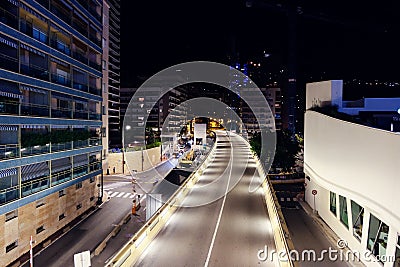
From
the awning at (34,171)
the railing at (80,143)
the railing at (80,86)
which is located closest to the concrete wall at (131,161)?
the railing at (80,143)

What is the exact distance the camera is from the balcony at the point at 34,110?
1385cm

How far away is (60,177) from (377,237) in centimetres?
1414

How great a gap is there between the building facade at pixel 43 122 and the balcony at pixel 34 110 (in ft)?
0.14

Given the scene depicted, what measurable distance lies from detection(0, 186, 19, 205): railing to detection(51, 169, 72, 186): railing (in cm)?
289

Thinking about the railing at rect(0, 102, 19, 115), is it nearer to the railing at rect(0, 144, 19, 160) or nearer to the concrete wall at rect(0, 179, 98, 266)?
the railing at rect(0, 144, 19, 160)

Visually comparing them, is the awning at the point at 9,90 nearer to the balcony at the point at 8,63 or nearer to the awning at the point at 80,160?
the balcony at the point at 8,63

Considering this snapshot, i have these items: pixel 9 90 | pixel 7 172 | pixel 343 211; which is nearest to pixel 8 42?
pixel 9 90

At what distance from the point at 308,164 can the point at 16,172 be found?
17.4m

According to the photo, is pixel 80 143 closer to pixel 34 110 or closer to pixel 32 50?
pixel 34 110

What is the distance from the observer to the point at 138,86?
3337 inches

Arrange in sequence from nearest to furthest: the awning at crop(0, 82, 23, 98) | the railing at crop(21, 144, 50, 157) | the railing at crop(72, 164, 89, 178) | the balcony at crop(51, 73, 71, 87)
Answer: the awning at crop(0, 82, 23, 98)
the railing at crop(21, 144, 50, 157)
the balcony at crop(51, 73, 71, 87)
the railing at crop(72, 164, 89, 178)

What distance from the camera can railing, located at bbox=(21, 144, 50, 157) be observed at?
43.8ft

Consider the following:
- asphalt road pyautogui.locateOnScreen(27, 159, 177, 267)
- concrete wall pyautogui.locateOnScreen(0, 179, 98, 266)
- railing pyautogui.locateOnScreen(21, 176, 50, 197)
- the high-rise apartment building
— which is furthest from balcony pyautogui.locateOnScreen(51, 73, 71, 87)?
the high-rise apartment building

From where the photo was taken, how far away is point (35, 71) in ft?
47.9
